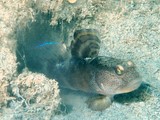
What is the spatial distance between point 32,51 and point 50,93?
1.34 metres

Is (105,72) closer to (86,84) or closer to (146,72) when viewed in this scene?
(86,84)

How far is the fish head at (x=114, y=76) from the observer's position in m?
3.64

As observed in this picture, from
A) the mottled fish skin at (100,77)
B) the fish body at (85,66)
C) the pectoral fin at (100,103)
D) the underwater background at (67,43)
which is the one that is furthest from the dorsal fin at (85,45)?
the pectoral fin at (100,103)

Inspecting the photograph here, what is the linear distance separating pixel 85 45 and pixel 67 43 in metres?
1.15

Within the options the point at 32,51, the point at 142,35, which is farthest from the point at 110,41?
the point at 32,51

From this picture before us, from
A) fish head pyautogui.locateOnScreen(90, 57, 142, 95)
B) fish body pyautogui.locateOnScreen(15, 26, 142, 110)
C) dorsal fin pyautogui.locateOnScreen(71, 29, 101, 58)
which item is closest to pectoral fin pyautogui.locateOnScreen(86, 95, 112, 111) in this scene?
fish body pyautogui.locateOnScreen(15, 26, 142, 110)

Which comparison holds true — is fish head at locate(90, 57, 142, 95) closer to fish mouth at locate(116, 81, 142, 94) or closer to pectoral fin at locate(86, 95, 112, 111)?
fish mouth at locate(116, 81, 142, 94)

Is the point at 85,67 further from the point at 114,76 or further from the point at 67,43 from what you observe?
the point at 67,43

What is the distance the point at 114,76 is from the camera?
12.6ft

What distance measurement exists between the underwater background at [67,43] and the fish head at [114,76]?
0.23 metres

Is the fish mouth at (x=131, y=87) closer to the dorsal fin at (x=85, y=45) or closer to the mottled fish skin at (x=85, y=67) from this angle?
the mottled fish skin at (x=85, y=67)

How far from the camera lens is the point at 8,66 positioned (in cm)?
364

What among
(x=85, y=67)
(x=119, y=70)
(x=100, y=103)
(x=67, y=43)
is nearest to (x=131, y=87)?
(x=119, y=70)

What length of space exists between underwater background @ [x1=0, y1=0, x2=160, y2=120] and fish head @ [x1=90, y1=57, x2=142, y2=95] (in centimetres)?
23
